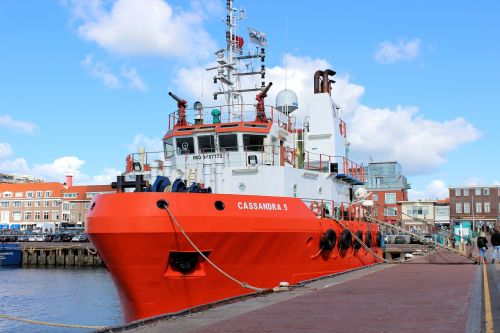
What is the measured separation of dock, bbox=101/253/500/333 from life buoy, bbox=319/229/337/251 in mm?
2818

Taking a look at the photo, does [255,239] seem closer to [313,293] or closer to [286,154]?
[313,293]

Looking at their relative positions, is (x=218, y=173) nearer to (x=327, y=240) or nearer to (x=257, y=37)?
(x=327, y=240)

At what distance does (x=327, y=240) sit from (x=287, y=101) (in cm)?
912

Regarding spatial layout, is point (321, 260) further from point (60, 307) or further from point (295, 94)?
point (60, 307)


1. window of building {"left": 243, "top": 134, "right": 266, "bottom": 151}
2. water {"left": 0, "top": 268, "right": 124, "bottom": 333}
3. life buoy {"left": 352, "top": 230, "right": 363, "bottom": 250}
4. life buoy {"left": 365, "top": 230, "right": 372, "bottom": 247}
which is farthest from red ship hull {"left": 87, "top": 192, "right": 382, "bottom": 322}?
life buoy {"left": 365, "top": 230, "right": 372, "bottom": 247}

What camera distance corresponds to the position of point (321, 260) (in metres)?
17.5

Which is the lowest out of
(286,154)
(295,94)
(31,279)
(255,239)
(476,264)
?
(31,279)

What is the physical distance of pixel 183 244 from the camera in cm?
1297

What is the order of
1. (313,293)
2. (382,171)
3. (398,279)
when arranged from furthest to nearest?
(382,171)
(398,279)
(313,293)

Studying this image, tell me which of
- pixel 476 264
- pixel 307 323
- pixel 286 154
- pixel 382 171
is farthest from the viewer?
pixel 382 171

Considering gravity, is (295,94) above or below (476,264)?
above

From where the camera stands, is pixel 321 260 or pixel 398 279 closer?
pixel 398 279

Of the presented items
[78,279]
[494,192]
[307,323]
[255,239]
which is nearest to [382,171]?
[494,192]

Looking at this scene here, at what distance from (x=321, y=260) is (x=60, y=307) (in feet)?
43.0
